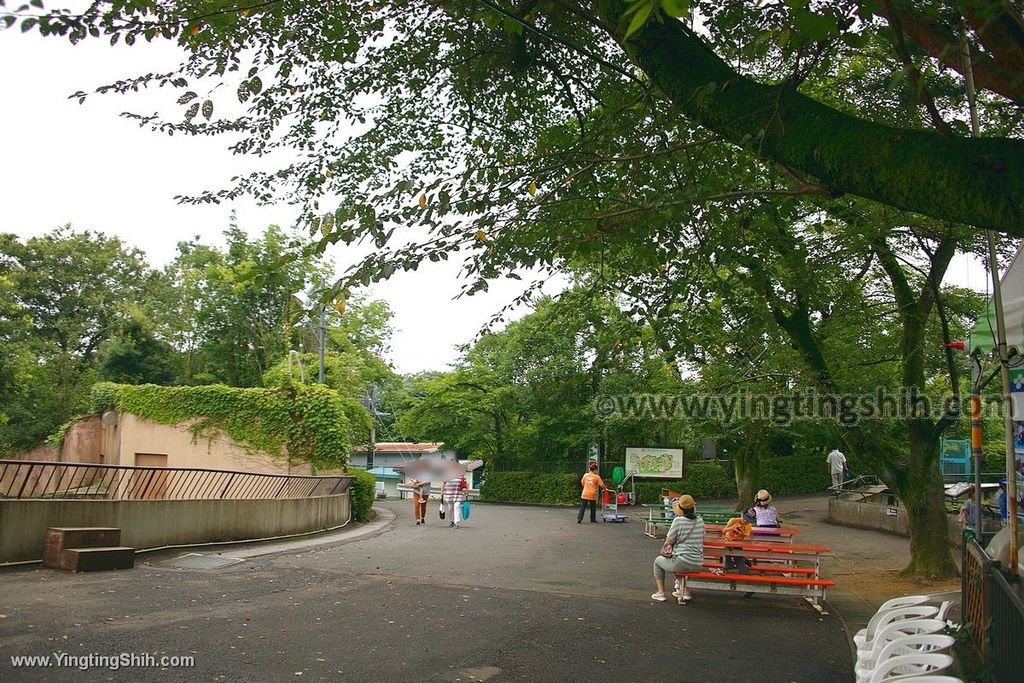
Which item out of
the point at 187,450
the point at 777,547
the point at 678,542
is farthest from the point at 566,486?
the point at 678,542

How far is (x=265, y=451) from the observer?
24.1 m

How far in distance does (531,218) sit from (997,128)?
6246 mm

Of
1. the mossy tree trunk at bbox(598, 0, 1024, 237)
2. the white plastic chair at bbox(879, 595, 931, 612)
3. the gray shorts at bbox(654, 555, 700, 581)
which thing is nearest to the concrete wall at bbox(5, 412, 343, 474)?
the gray shorts at bbox(654, 555, 700, 581)

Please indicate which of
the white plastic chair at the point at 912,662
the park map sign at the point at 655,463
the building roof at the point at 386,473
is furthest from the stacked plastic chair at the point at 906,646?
the building roof at the point at 386,473

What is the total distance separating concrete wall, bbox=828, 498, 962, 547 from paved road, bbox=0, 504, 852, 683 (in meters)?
10.4

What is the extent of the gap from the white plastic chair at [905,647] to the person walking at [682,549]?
4697 mm

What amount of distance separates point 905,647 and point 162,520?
11809 mm

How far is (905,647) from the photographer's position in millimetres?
5555

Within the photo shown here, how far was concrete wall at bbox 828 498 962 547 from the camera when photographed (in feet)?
68.4

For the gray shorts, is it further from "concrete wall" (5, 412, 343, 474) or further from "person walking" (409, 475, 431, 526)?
"concrete wall" (5, 412, 343, 474)

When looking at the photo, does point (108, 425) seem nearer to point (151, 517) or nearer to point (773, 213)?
point (151, 517)

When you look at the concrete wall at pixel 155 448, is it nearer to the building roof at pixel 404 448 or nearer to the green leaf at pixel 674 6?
the building roof at pixel 404 448

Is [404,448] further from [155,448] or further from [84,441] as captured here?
[155,448]

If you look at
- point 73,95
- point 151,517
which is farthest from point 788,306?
point 151,517
